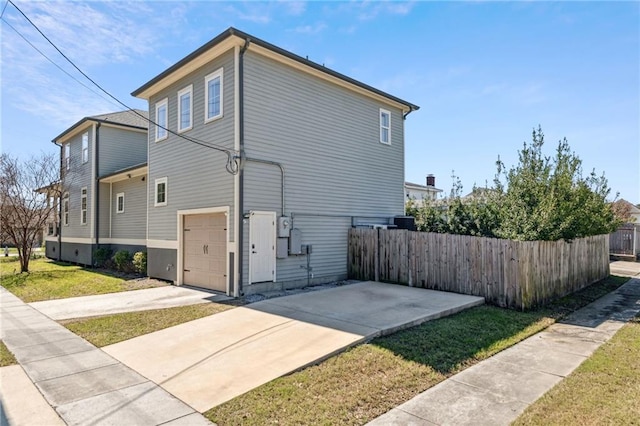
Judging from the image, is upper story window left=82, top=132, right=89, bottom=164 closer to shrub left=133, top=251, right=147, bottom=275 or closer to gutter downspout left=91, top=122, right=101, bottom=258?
gutter downspout left=91, top=122, right=101, bottom=258

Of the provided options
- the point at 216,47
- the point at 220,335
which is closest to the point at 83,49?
the point at 216,47

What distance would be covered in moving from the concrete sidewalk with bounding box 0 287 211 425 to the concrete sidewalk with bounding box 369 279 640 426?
6.99ft

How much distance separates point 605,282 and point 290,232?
10.9 meters

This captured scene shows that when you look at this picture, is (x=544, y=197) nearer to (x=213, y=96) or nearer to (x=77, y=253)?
(x=213, y=96)

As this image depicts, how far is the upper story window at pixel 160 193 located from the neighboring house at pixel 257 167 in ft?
0.11

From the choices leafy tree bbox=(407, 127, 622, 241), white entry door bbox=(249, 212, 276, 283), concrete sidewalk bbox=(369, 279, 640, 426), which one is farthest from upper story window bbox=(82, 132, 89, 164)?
concrete sidewalk bbox=(369, 279, 640, 426)

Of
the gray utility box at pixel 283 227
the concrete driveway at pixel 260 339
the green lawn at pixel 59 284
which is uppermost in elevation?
the gray utility box at pixel 283 227

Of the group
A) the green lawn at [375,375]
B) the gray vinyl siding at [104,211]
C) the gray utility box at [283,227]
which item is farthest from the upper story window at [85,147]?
the green lawn at [375,375]

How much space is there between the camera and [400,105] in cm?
1402

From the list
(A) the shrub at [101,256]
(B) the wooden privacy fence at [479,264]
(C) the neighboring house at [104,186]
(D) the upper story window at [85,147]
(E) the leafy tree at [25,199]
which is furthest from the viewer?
(D) the upper story window at [85,147]

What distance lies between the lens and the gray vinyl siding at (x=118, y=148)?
55.9ft

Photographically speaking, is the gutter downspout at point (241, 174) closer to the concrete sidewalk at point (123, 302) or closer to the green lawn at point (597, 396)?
the concrete sidewalk at point (123, 302)

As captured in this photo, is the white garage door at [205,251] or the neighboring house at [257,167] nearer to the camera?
the neighboring house at [257,167]

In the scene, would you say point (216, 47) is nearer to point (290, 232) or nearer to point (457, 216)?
point (290, 232)
